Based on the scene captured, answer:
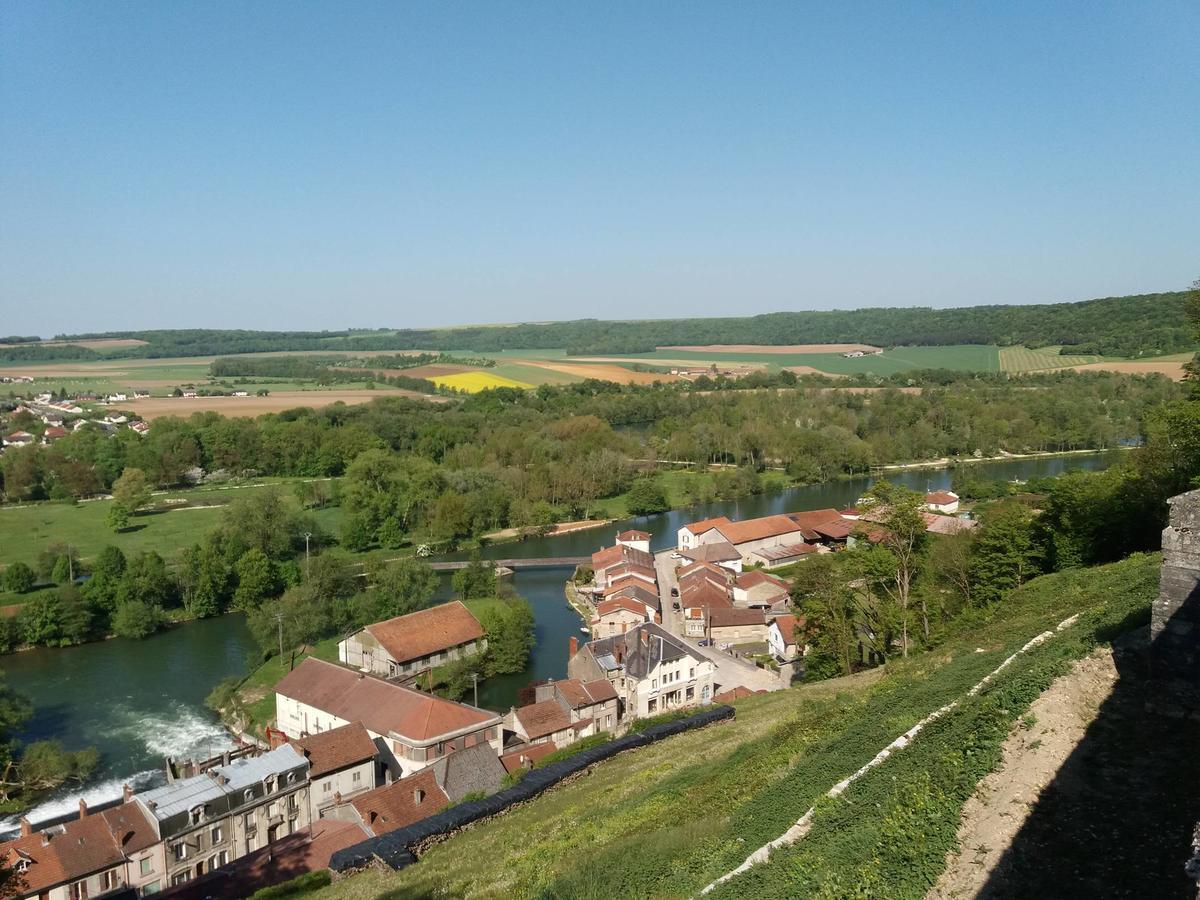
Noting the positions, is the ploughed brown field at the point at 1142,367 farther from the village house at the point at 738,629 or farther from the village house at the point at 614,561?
the village house at the point at 738,629

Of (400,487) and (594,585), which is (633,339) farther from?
(594,585)

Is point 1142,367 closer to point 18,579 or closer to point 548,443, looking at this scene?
point 548,443

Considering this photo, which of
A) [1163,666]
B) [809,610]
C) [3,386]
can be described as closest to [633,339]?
[3,386]

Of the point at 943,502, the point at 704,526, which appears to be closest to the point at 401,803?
the point at 704,526

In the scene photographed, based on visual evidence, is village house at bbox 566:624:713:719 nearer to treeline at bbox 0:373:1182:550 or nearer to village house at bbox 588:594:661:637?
village house at bbox 588:594:661:637

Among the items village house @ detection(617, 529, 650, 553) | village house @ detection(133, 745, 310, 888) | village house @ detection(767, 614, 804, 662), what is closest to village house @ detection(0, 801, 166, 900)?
village house @ detection(133, 745, 310, 888)
